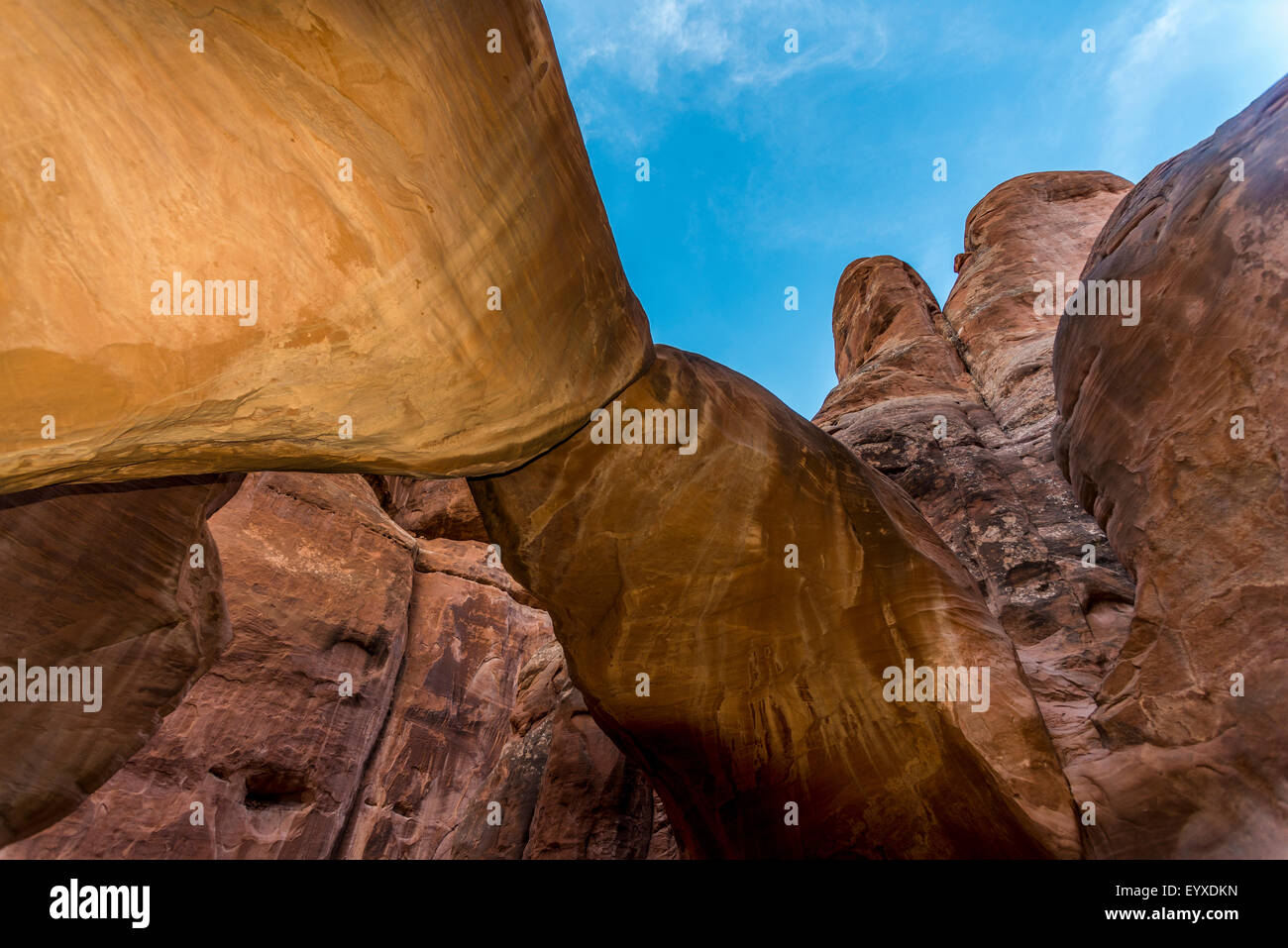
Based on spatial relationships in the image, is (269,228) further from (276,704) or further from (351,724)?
(351,724)

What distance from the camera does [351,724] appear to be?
1381 cm

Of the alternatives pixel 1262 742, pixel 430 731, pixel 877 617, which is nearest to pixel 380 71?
pixel 877 617

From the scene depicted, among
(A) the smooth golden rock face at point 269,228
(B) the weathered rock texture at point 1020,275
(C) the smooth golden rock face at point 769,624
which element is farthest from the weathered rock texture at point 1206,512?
(B) the weathered rock texture at point 1020,275

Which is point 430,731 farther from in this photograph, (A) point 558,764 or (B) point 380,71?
(B) point 380,71

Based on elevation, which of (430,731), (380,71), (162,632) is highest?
(380,71)

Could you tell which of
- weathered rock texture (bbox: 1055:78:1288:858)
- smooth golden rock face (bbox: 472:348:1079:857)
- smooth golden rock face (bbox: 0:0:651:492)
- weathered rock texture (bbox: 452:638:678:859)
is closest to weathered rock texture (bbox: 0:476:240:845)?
smooth golden rock face (bbox: 0:0:651:492)

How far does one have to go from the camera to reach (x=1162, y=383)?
539cm

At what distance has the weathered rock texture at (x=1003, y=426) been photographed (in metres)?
7.30

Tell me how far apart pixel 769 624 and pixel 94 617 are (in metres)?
6.32

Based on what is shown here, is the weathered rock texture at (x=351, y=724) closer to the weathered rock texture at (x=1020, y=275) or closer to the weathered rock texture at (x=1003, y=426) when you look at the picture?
the weathered rock texture at (x=1003, y=426)

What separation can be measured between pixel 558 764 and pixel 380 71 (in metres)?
9.29

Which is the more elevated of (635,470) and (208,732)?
(635,470)

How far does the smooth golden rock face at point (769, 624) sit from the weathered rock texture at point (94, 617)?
3.58 meters

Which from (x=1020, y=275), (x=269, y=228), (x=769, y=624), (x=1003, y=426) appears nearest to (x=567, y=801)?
(x=769, y=624)
